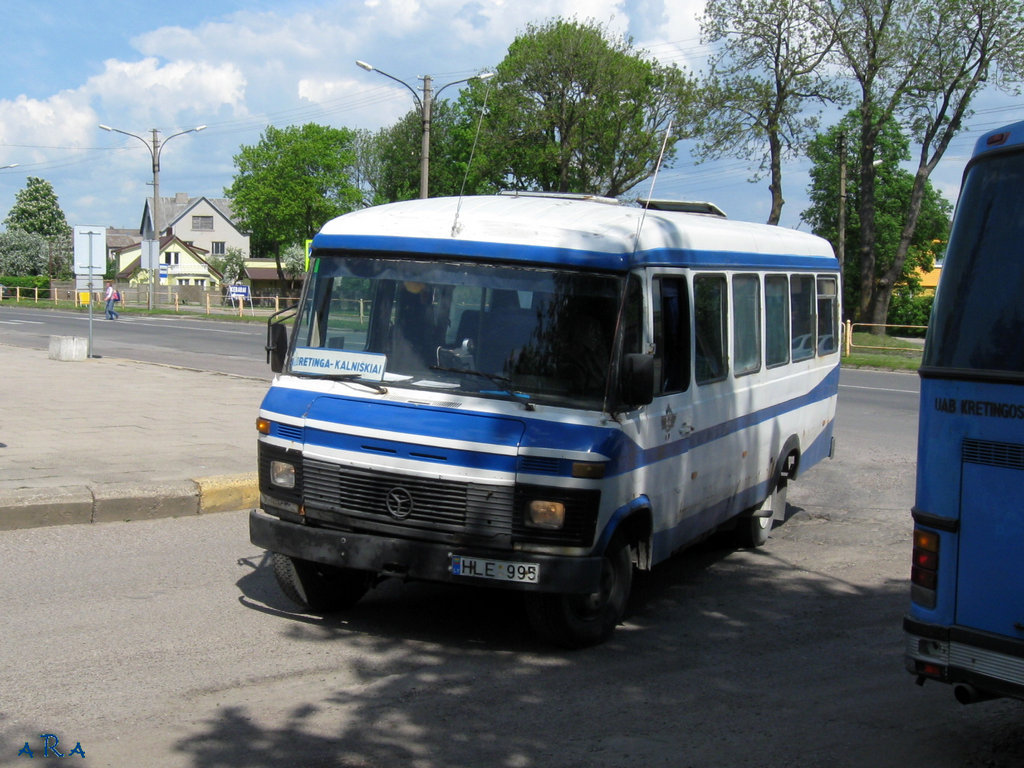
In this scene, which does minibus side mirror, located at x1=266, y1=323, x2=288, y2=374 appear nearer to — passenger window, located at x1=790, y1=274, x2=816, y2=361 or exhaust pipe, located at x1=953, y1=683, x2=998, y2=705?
exhaust pipe, located at x1=953, y1=683, x2=998, y2=705

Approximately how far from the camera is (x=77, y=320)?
147 feet

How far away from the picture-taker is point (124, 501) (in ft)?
27.5

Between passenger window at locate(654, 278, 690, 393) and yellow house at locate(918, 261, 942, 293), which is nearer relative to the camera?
passenger window at locate(654, 278, 690, 393)

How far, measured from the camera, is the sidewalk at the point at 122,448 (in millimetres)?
8297

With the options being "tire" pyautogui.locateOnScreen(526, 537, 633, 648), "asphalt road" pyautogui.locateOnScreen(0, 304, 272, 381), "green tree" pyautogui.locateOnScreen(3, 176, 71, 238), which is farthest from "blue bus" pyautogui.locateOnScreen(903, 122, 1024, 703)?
"green tree" pyautogui.locateOnScreen(3, 176, 71, 238)

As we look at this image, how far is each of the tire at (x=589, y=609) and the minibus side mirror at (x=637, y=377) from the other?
82cm

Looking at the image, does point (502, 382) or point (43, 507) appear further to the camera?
point (43, 507)

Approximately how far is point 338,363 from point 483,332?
87 centimetres

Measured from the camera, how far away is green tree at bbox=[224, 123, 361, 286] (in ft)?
284

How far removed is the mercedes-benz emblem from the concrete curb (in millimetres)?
3767

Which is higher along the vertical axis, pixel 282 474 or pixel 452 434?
pixel 452 434

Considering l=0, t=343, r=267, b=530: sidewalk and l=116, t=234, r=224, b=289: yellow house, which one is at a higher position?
l=116, t=234, r=224, b=289: yellow house

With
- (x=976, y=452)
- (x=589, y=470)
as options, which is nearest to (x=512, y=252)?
(x=589, y=470)

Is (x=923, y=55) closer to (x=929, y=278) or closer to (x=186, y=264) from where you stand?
(x=929, y=278)
